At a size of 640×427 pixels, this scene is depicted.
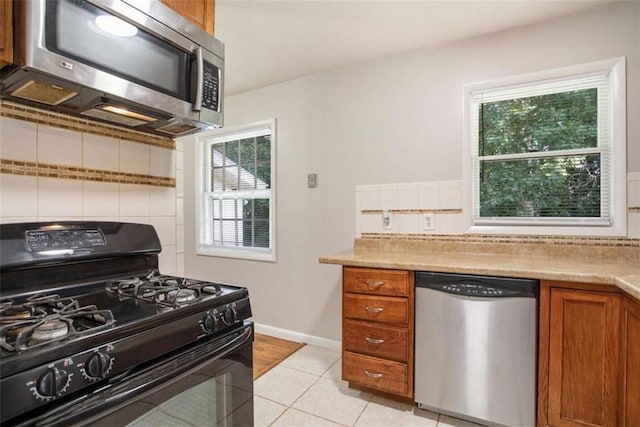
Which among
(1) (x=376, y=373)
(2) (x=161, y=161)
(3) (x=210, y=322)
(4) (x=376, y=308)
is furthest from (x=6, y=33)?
(1) (x=376, y=373)

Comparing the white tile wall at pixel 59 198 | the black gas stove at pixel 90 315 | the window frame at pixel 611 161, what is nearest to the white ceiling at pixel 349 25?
the window frame at pixel 611 161

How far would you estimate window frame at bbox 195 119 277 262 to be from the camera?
9.83 ft

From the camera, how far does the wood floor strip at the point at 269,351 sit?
2385 mm

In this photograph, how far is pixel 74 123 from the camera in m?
1.22

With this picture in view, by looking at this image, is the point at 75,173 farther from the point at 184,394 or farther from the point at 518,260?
the point at 518,260

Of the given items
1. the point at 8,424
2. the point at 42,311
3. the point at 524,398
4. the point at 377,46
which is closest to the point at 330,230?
the point at 377,46

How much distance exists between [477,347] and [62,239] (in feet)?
6.23

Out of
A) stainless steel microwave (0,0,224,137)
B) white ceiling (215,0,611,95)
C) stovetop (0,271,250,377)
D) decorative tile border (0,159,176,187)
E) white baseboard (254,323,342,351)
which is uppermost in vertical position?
white ceiling (215,0,611,95)

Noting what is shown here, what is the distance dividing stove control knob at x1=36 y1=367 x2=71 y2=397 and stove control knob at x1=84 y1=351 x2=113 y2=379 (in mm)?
42

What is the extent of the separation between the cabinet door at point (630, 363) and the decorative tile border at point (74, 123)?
220cm

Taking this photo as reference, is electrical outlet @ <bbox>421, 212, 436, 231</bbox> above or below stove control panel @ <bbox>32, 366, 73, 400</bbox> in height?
above

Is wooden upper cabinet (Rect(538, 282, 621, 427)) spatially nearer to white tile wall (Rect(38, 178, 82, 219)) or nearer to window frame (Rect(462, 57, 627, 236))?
window frame (Rect(462, 57, 627, 236))

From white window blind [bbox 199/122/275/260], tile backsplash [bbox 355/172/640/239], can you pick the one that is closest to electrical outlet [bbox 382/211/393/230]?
tile backsplash [bbox 355/172/640/239]

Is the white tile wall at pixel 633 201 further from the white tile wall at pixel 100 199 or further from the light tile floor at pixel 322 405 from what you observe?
the white tile wall at pixel 100 199
